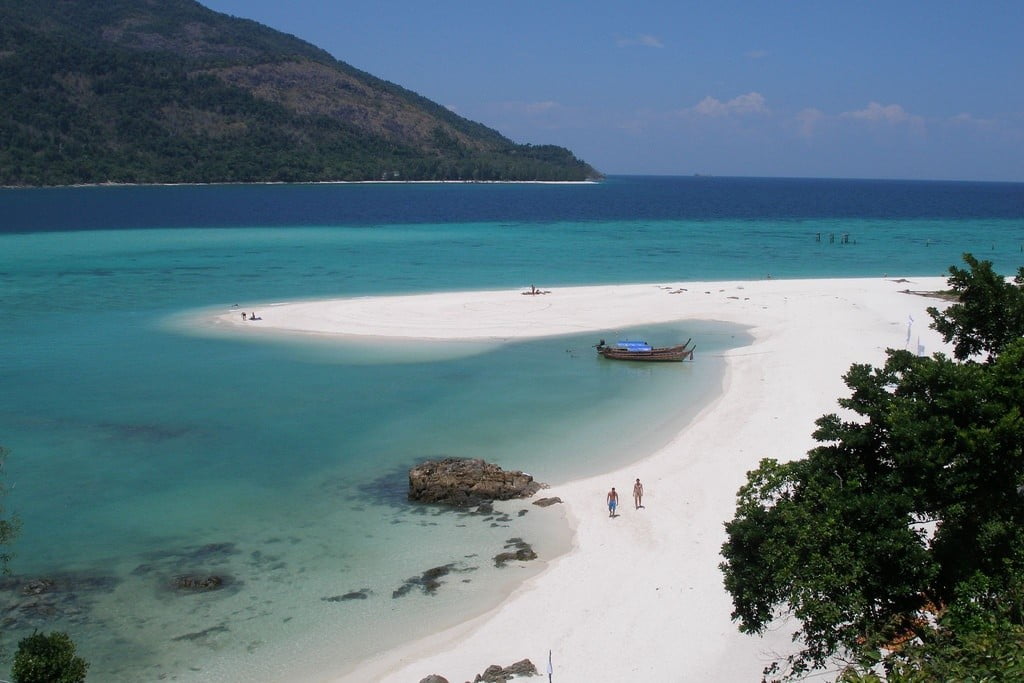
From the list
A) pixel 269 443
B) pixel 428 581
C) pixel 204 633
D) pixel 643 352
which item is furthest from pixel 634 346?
pixel 204 633

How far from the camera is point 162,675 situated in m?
15.2

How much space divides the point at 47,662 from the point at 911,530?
41.7 feet

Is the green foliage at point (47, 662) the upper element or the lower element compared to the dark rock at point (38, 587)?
upper

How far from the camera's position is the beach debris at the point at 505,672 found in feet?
47.1

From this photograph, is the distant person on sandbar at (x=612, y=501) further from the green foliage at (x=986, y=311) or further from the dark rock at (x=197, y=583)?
the green foliage at (x=986, y=311)

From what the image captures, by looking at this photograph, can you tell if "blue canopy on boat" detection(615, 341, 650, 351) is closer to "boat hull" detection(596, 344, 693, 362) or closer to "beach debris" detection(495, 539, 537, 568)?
"boat hull" detection(596, 344, 693, 362)

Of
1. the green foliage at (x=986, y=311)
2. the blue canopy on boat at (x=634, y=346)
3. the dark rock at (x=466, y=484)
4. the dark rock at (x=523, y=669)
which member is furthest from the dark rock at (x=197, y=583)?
the blue canopy on boat at (x=634, y=346)

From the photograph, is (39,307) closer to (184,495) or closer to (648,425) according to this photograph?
(184,495)

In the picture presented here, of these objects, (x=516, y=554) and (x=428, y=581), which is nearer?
(x=428, y=581)

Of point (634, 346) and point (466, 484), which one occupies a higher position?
point (634, 346)

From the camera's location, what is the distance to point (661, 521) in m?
20.6

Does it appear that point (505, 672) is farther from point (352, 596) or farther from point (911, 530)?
point (911, 530)

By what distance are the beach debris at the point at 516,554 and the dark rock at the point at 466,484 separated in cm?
258

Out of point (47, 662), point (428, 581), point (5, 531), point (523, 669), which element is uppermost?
point (5, 531)
